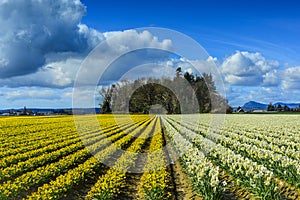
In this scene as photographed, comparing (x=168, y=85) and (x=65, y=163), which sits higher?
(x=168, y=85)

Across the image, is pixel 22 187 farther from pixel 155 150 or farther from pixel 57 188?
pixel 155 150

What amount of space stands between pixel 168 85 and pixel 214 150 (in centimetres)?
5123

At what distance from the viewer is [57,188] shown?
8297 mm

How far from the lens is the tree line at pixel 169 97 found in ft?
200

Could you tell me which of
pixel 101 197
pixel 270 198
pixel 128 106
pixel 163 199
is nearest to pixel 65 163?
pixel 101 197

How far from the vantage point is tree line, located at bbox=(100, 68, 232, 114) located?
200 ft

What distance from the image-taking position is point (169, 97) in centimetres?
7169

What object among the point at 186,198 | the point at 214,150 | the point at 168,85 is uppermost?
the point at 168,85

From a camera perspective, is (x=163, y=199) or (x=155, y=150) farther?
(x=155, y=150)

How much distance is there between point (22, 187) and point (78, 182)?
5.43 ft

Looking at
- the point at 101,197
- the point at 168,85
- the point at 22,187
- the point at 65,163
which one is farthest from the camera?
the point at 168,85

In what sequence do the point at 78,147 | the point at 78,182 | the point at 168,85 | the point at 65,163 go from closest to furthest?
the point at 78,182, the point at 65,163, the point at 78,147, the point at 168,85

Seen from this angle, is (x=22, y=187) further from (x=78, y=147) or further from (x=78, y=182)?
(x=78, y=147)

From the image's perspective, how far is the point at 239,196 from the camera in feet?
27.6
